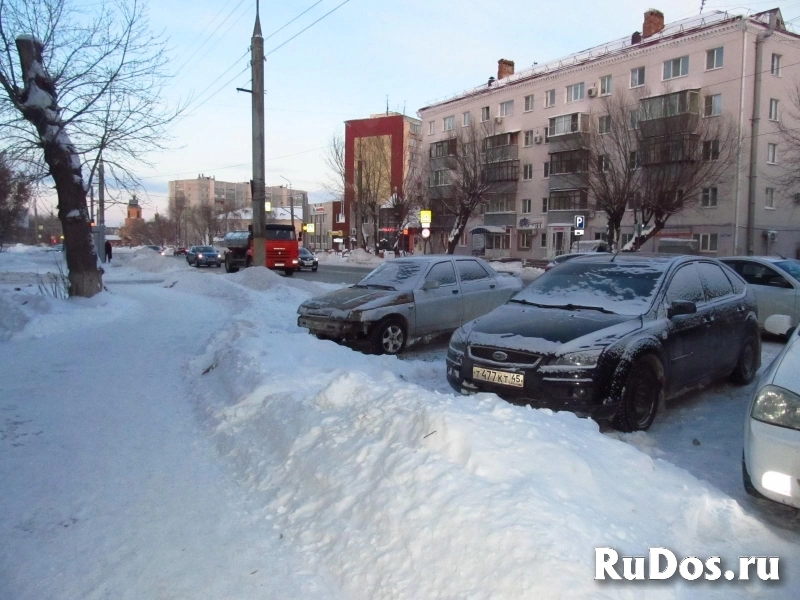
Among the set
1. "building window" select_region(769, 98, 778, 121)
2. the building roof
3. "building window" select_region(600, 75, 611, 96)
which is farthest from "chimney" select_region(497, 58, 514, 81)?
"building window" select_region(769, 98, 778, 121)

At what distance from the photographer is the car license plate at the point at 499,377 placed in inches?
204

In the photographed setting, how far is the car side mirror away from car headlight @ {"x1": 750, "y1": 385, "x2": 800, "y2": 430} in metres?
1.91

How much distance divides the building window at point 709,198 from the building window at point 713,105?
434cm

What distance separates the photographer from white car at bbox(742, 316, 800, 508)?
133 inches

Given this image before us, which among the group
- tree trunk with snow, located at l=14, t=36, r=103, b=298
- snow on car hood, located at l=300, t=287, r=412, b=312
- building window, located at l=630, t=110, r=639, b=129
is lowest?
snow on car hood, located at l=300, t=287, r=412, b=312

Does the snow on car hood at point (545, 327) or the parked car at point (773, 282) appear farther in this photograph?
the parked car at point (773, 282)

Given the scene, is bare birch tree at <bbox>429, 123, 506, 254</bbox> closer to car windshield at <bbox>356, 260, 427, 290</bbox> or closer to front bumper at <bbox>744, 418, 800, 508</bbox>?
car windshield at <bbox>356, 260, 427, 290</bbox>

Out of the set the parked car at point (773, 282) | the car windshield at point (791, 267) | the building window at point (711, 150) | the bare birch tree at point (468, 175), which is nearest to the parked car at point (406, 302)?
the parked car at point (773, 282)

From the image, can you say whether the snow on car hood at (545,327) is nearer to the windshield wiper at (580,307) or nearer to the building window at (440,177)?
the windshield wiper at (580,307)

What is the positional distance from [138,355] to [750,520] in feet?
24.9

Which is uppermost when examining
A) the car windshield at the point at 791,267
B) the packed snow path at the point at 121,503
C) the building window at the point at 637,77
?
the building window at the point at 637,77

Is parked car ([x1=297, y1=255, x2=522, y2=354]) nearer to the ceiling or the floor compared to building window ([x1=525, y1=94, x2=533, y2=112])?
nearer to the floor

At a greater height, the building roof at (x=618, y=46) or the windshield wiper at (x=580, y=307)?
the building roof at (x=618, y=46)

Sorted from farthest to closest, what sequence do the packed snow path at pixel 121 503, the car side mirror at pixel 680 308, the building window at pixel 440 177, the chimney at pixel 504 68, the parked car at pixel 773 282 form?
the chimney at pixel 504 68 < the building window at pixel 440 177 < the parked car at pixel 773 282 < the car side mirror at pixel 680 308 < the packed snow path at pixel 121 503
